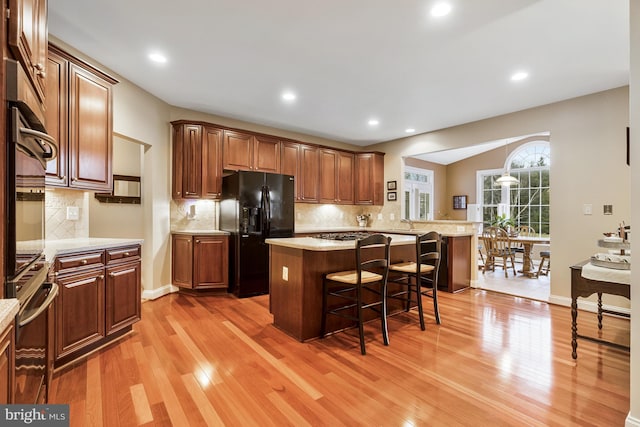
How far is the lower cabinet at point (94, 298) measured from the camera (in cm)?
207

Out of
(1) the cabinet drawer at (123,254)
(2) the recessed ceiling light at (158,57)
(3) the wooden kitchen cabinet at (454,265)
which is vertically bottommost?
(3) the wooden kitchen cabinet at (454,265)

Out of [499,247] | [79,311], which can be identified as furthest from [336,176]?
[79,311]

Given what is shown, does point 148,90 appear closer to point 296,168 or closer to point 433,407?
point 296,168

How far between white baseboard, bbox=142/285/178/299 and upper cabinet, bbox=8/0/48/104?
9.61ft

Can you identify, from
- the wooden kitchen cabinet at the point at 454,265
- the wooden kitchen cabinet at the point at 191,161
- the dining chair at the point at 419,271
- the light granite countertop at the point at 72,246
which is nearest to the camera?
the light granite countertop at the point at 72,246

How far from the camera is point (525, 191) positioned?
25.1 ft

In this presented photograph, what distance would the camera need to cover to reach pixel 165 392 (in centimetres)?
187

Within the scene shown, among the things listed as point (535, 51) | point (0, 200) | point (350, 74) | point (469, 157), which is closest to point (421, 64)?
point (350, 74)

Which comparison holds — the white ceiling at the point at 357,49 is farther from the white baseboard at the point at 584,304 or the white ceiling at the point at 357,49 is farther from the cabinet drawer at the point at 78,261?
the white baseboard at the point at 584,304

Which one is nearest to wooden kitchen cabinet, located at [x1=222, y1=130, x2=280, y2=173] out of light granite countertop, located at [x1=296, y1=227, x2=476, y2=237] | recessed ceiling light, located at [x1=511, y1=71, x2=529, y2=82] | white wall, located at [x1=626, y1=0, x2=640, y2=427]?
light granite countertop, located at [x1=296, y1=227, x2=476, y2=237]

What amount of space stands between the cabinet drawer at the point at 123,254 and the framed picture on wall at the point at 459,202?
842cm

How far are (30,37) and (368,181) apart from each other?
5.27 meters

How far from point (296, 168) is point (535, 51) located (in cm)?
351

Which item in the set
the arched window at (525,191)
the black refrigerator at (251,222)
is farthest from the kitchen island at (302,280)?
the arched window at (525,191)
